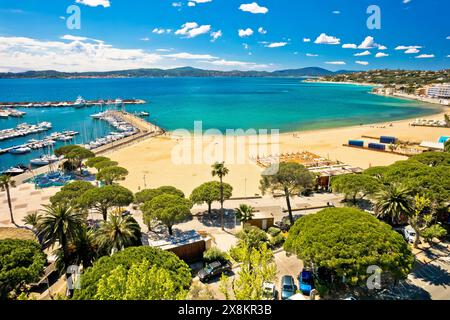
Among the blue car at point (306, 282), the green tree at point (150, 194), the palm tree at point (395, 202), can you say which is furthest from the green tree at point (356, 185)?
the green tree at point (150, 194)

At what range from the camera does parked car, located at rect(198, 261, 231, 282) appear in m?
22.5

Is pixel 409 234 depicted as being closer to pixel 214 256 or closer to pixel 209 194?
pixel 214 256

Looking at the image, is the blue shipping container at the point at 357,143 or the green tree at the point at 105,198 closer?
the green tree at the point at 105,198

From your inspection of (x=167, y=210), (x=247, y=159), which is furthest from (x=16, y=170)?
(x=167, y=210)

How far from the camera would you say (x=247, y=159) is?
59781 mm

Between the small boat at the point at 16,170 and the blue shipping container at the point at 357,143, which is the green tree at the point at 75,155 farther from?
the blue shipping container at the point at 357,143

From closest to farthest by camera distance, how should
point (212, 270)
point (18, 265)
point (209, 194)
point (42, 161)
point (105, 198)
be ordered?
point (18, 265) < point (212, 270) < point (105, 198) < point (209, 194) < point (42, 161)

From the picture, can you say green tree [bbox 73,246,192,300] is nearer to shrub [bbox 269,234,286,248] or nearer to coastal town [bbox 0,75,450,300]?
coastal town [bbox 0,75,450,300]

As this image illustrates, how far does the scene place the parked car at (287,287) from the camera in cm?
1992

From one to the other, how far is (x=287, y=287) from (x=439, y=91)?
692ft

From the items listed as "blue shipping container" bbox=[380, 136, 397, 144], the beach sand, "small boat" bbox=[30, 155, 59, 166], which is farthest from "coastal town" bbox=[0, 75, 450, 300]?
"blue shipping container" bbox=[380, 136, 397, 144]

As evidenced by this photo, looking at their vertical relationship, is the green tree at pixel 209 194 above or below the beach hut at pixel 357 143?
below

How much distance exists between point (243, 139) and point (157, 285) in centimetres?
6810

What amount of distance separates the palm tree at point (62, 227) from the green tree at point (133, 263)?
486cm
